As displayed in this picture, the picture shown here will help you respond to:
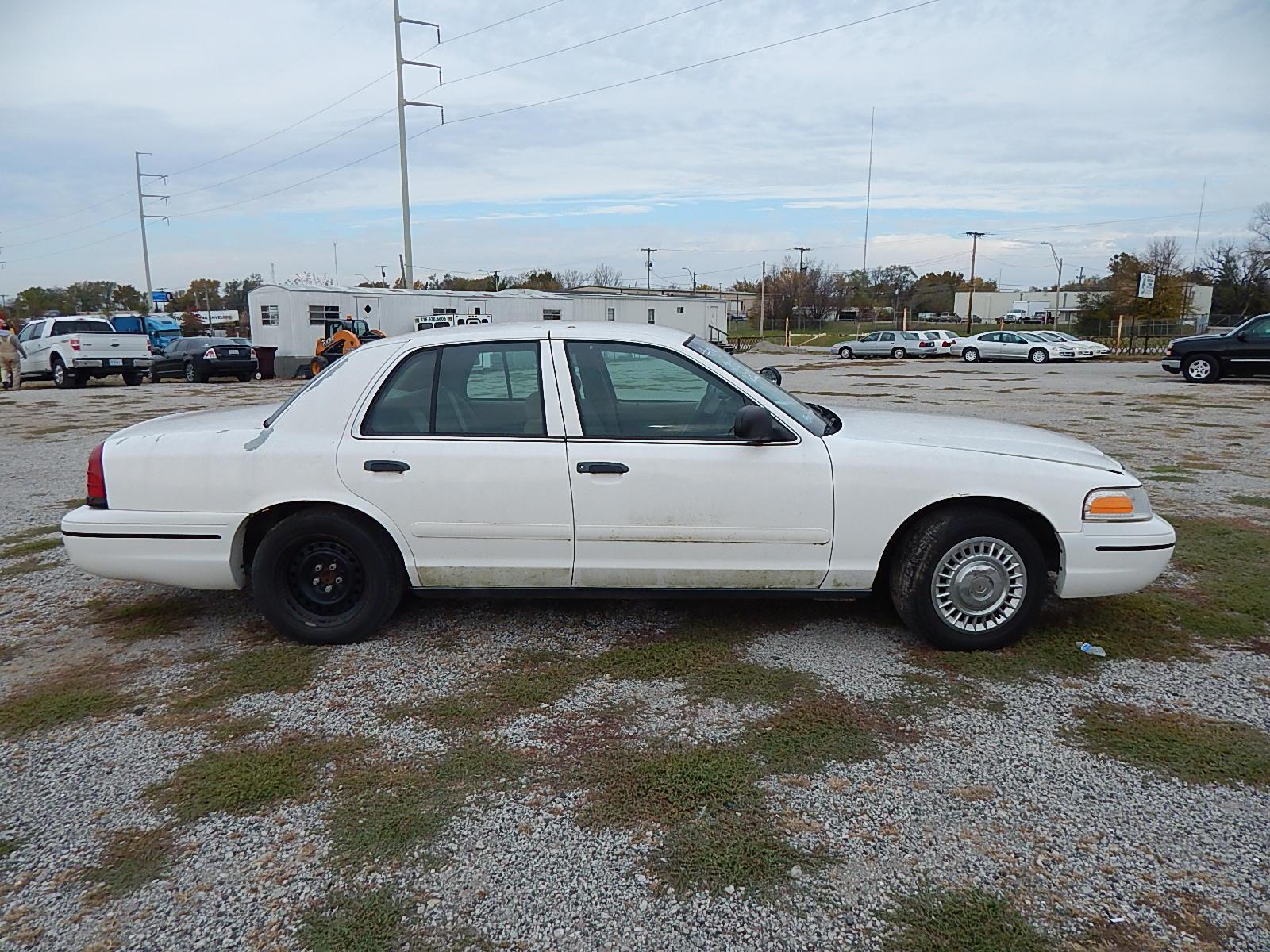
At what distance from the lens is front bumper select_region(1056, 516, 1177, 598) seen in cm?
398

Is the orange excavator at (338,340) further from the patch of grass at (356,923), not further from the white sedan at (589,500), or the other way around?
the patch of grass at (356,923)

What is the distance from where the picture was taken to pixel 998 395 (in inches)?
746

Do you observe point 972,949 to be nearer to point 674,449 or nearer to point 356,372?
point 674,449

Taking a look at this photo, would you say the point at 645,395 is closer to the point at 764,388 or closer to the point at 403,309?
the point at 764,388

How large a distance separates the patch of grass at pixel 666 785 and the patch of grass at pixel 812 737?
12 cm

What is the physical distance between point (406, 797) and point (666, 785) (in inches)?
35.5

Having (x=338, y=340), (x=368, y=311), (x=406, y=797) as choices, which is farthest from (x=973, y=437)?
(x=368, y=311)

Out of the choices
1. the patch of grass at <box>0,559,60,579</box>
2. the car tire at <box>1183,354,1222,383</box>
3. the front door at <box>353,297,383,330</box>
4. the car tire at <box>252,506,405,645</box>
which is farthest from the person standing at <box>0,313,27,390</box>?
the car tire at <box>1183,354,1222,383</box>

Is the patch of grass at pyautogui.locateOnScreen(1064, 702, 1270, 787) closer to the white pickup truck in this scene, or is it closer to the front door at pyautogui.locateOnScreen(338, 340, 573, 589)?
the front door at pyautogui.locateOnScreen(338, 340, 573, 589)

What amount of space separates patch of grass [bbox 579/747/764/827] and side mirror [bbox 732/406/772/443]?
1379mm

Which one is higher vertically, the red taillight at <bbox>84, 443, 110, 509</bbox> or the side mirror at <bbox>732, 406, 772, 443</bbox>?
the side mirror at <bbox>732, 406, 772, 443</bbox>

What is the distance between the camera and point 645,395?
4262 mm

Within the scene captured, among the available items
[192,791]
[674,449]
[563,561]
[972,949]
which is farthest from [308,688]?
[972,949]

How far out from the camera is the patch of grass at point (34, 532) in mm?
6395
